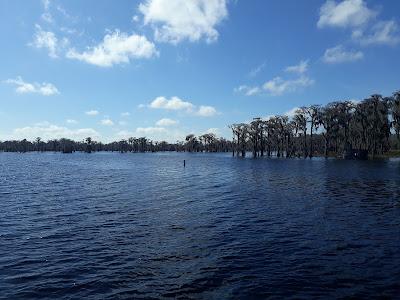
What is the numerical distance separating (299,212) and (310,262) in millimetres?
12531

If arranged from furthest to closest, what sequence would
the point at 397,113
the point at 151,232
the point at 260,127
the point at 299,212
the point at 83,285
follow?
the point at 260,127, the point at 397,113, the point at 299,212, the point at 151,232, the point at 83,285

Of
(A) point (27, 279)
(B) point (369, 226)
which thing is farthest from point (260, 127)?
(A) point (27, 279)

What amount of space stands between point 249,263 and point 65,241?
33.3 feet

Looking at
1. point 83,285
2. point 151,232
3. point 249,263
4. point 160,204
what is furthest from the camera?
point 160,204

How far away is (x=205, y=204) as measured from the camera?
33969mm

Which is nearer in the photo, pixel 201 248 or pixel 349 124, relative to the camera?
pixel 201 248

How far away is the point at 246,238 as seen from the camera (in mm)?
21016

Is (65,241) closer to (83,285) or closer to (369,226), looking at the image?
(83,285)

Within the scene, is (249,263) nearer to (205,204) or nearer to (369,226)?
(369,226)

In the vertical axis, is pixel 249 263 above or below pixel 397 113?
below

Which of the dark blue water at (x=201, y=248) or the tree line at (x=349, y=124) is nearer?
the dark blue water at (x=201, y=248)

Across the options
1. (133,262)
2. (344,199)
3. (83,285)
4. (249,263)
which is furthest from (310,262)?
(344,199)

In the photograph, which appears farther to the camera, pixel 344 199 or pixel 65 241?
pixel 344 199

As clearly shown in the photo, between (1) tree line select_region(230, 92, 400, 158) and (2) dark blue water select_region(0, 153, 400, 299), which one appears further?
(1) tree line select_region(230, 92, 400, 158)
